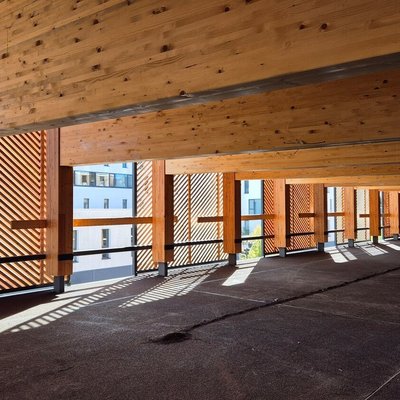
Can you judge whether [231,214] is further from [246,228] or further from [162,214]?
[246,228]

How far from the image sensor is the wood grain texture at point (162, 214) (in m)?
8.91

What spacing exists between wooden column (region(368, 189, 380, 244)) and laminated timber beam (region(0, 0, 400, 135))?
16508mm

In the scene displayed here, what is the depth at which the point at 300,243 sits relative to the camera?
14500 mm

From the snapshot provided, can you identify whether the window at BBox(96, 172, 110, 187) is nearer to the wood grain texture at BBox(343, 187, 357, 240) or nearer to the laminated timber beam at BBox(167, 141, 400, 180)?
the laminated timber beam at BBox(167, 141, 400, 180)

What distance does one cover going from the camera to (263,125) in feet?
17.3

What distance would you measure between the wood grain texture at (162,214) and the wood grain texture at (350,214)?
30.8 feet

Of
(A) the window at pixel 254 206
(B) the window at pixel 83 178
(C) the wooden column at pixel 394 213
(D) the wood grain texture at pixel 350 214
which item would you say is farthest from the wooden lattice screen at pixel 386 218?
(B) the window at pixel 83 178

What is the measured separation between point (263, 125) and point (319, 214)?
31.0ft

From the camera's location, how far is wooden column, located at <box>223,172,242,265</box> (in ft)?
35.2

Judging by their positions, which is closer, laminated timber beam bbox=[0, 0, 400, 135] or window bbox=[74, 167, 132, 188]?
laminated timber beam bbox=[0, 0, 400, 135]

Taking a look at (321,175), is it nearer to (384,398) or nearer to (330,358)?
(330,358)

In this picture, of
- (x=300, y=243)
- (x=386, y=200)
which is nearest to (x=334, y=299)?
(x=300, y=243)

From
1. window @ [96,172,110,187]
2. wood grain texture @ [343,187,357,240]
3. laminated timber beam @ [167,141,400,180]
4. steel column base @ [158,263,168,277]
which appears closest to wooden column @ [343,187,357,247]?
wood grain texture @ [343,187,357,240]

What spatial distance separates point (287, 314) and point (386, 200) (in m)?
18.6
